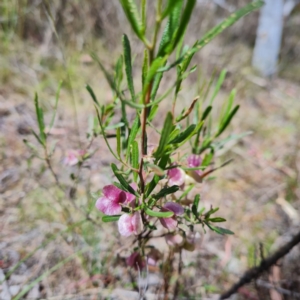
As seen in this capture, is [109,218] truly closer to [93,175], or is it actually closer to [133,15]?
[133,15]

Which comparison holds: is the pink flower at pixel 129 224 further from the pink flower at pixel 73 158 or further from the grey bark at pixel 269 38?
the grey bark at pixel 269 38

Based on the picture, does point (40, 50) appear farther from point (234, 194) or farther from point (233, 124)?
point (234, 194)

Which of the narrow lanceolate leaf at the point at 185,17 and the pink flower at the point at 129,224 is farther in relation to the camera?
the pink flower at the point at 129,224

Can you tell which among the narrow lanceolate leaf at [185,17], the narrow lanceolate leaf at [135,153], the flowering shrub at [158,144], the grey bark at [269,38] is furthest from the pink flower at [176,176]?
the grey bark at [269,38]

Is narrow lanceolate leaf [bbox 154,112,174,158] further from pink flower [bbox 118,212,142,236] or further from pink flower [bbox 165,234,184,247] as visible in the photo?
pink flower [bbox 165,234,184,247]

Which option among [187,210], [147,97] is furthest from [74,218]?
[147,97]

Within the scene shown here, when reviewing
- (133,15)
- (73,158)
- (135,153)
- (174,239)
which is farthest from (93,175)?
(133,15)
